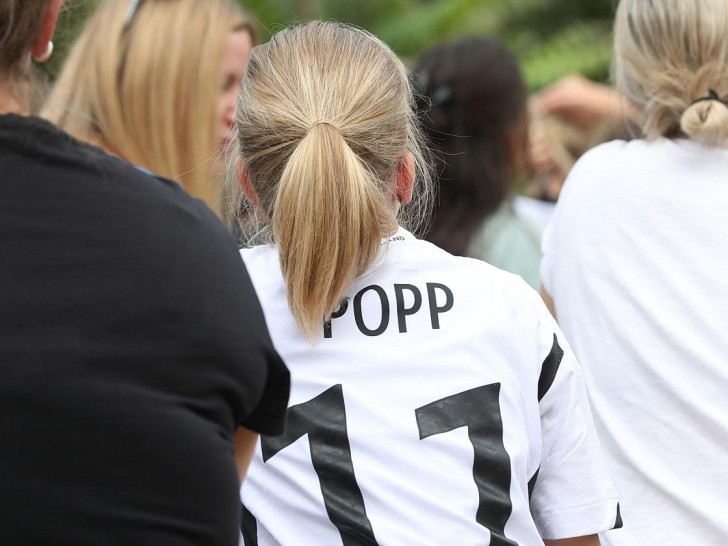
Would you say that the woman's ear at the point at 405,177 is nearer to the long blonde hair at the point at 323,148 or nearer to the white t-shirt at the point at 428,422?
the long blonde hair at the point at 323,148

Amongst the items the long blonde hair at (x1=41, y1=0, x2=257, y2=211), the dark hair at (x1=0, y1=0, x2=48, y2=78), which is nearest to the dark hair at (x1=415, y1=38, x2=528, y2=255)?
the long blonde hair at (x1=41, y1=0, x2=257, y2=211)

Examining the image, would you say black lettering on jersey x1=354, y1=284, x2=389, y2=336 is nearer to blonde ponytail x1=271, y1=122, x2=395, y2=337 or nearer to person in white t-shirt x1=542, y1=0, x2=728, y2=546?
blonde ponytail x1=271, y1=122, x2=395, y2=337

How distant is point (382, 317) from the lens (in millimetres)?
1913

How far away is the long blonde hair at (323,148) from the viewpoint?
1.88 meters

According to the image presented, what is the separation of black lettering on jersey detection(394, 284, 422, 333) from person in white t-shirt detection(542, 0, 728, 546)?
27.3 inches

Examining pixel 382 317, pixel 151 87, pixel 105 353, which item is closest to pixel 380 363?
pixel 382 317

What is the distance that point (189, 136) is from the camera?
9.93 feet

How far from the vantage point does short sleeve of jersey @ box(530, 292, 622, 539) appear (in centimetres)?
196

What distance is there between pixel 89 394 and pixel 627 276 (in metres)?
1.51

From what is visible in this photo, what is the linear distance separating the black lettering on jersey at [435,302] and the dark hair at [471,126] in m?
1.58

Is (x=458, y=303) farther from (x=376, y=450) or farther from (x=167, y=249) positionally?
(x=167, y=249)

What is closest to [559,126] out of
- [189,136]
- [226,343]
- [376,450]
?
[189,136]

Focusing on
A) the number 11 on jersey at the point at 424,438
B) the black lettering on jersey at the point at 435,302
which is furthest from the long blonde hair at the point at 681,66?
the number 11 on jersey at the point at 424,438

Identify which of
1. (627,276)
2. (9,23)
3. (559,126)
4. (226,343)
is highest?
(9,23)
